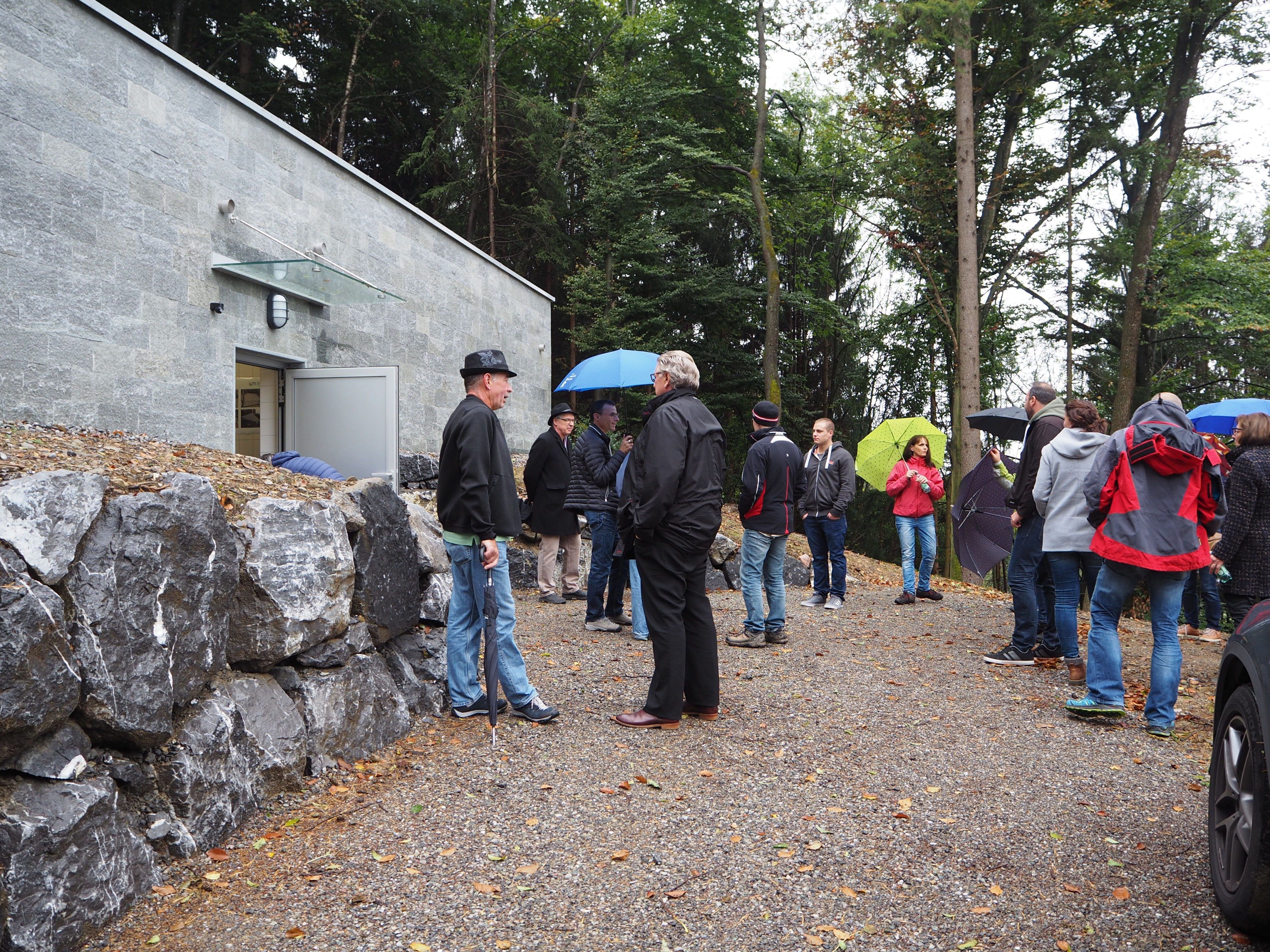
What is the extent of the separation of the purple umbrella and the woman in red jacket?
0.33 metres

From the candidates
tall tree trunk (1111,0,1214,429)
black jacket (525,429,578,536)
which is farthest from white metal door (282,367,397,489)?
tall tree trunk (1111,0,1214,429)

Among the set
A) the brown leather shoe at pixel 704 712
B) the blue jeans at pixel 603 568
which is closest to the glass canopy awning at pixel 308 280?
the blue jeans at pixel 603 568

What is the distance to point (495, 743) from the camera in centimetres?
487

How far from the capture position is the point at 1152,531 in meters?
5.15

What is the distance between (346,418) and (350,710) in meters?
5.71

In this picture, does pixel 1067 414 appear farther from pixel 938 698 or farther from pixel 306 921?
pixel 306 921

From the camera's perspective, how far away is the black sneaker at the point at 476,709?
210 inches

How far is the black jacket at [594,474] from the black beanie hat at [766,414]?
1341 millimetres

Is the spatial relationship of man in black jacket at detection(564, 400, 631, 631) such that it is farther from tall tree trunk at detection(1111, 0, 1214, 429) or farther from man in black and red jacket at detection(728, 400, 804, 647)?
tall tree trunk at detection(1111, 0, 1214, 429)

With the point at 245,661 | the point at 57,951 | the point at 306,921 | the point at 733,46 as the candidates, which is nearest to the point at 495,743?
the point at 245,661

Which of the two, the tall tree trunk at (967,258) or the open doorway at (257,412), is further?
the tall tree trunk at (967,258)

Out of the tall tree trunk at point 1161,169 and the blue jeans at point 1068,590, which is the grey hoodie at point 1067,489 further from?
the tall tree trunk at point 1161,169

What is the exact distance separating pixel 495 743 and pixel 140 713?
202 cm

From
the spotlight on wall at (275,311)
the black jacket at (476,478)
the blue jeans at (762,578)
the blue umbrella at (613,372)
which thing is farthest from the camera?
the blue umbrella at (613,372)
